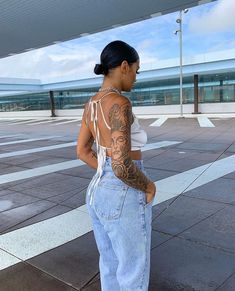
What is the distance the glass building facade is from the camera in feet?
83.5

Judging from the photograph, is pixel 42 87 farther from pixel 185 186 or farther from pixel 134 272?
pixel 134 272

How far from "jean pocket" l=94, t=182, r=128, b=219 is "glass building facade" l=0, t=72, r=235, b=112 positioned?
80.6 feet

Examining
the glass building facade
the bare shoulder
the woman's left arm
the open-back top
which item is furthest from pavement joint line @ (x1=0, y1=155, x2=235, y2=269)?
the glass building facade

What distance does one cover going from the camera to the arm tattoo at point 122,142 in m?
1.65

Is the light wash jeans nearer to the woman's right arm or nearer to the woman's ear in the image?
the woman's right arm

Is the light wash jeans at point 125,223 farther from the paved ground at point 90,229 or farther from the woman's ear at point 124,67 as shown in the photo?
the paved ground at point 90,229

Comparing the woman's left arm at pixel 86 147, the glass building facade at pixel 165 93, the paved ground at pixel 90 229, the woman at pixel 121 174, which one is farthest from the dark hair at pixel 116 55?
the glass building facade at pixel 165 93

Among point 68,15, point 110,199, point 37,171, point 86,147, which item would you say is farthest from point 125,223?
point 68,15

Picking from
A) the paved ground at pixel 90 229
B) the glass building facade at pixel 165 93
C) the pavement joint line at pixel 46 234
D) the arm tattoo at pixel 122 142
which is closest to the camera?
the arm tattoo at pixel 122 142

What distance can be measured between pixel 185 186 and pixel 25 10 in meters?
6.80

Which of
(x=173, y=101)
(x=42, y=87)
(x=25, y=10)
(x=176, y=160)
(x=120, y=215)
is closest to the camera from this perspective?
(x=120, y=215)

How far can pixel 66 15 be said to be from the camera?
31.1 feet

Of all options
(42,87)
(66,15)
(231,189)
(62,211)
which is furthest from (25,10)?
(42,87)

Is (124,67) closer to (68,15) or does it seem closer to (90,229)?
(90,229)
